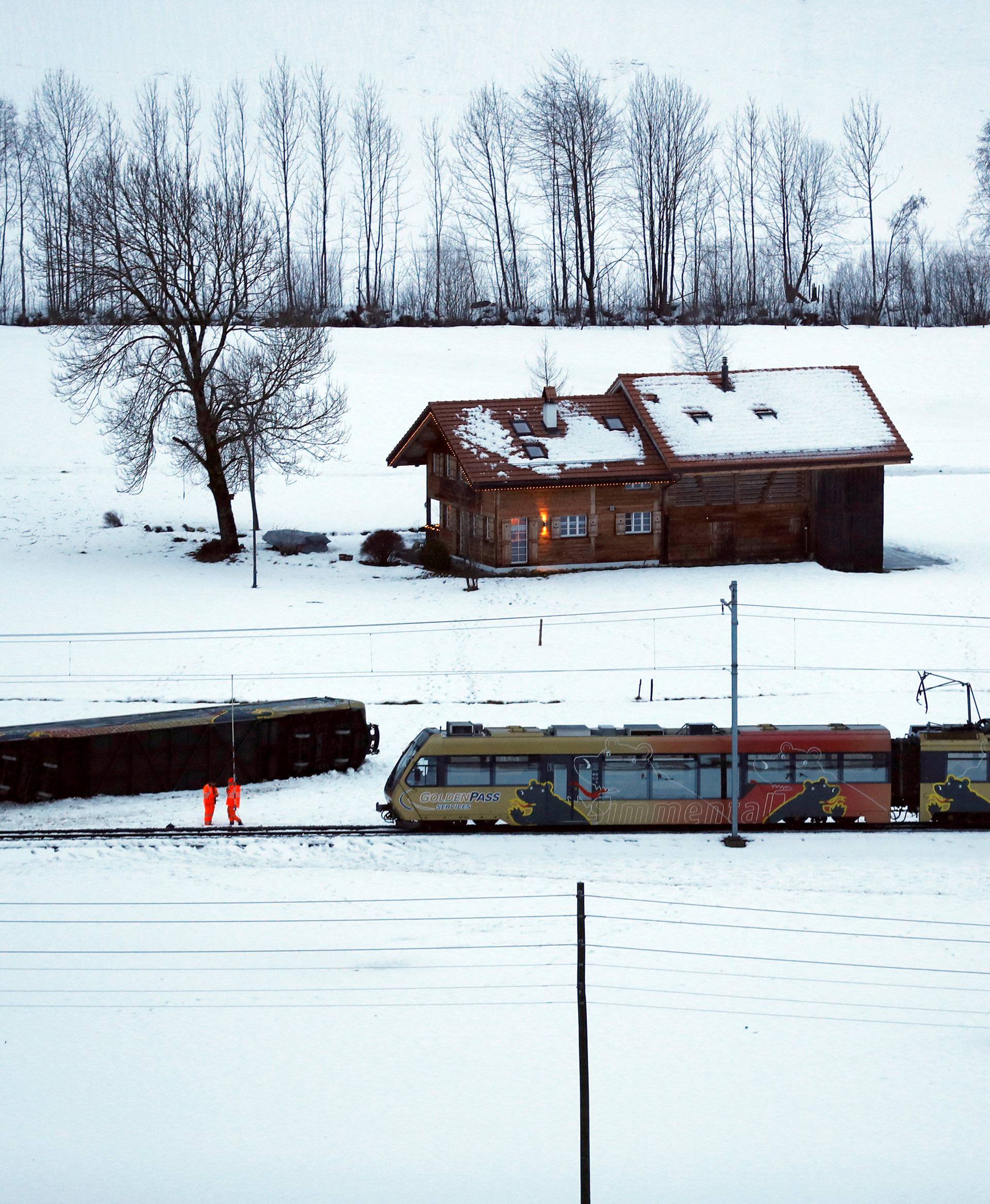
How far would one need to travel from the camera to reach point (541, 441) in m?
46.3

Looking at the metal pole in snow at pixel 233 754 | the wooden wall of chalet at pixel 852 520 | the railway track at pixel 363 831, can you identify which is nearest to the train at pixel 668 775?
the railway track at pixel 363 831

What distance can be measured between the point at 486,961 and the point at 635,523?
27.6 meters

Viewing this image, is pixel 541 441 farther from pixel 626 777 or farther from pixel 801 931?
pixel 801 931

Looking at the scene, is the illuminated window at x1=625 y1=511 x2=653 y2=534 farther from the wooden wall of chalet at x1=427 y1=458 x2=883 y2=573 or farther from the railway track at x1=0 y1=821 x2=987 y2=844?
the railway track at x1=0 y1=821 x2=987 y2=844

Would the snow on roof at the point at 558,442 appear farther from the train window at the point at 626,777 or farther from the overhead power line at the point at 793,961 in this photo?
the overhead power line at the point at 793,961

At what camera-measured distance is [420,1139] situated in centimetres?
1645

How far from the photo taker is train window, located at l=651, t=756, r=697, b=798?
25.9 metres

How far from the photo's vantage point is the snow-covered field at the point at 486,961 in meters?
16.2

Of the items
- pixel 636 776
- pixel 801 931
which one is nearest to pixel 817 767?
pixel 636 776

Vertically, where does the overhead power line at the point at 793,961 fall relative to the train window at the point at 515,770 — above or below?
below

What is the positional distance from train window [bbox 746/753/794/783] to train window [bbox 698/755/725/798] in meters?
0.58

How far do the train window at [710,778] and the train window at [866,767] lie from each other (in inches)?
97.7

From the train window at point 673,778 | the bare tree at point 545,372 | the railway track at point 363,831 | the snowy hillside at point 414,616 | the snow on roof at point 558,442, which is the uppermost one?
the bare tree at point 545,372

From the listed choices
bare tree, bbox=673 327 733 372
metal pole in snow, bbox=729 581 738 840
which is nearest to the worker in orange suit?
metal pole in snow, bbox=729 581 738 840
